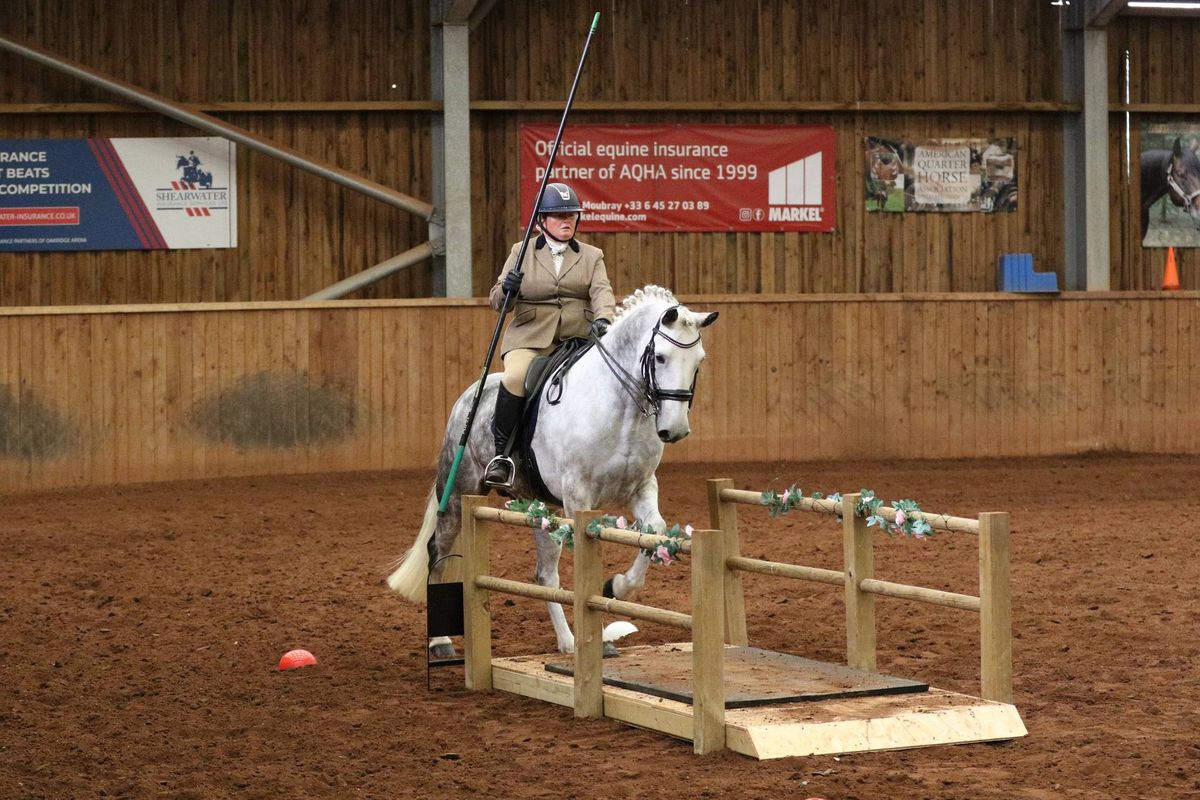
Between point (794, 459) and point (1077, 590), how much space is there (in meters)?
6.92

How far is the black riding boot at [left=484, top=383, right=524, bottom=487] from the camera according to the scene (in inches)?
304

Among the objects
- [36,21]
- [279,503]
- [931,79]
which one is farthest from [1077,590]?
[36,21]

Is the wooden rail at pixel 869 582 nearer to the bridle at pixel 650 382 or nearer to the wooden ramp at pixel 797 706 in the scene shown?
the wooden ramp at pixel 797 706

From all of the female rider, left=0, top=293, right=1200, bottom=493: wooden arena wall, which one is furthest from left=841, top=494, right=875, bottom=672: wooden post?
left=0, top=293, right=1200, bottom=493: wooden arena wall

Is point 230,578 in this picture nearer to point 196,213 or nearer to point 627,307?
point 627,307

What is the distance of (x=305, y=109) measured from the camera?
15.7 metres

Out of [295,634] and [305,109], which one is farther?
[305,109]

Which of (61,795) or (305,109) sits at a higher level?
(305,109)

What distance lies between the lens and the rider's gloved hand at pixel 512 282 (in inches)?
306

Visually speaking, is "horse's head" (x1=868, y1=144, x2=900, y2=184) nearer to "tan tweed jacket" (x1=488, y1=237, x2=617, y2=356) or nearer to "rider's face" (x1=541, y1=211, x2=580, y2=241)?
"tan tweed jacket" (x1=488, y1=237, x2=617, y2=356)

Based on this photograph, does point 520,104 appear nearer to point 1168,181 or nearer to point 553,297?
point 1168,181

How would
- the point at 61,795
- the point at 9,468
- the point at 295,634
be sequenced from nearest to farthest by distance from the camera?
the point at 61,795, the point at 295,634, the point at 9,468

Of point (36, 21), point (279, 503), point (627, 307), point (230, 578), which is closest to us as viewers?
point (627, 307)

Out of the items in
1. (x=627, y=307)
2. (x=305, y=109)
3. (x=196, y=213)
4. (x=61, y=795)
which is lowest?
(x=61, y=795)
